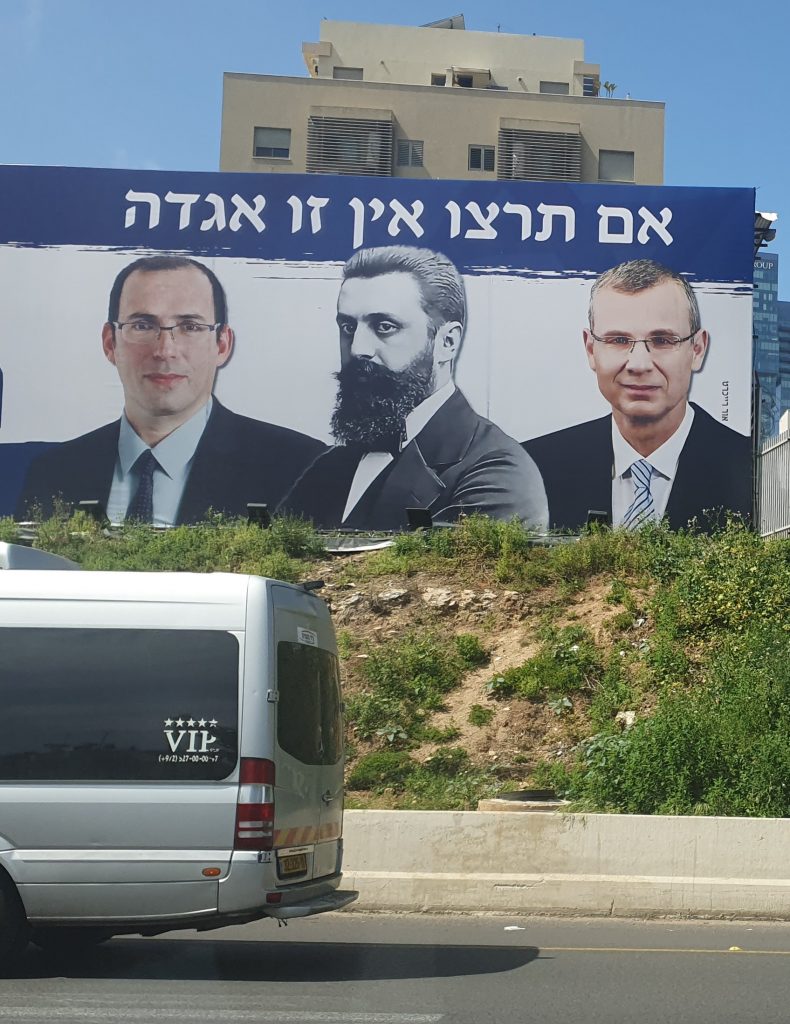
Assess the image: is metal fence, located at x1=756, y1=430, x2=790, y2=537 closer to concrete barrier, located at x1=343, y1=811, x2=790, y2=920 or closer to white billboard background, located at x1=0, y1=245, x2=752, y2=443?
white billboard background, located at x1=0, y1=245, x2=752, y2=443

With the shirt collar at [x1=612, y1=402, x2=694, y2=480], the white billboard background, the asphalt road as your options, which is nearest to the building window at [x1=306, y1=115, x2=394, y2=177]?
the white billboard background

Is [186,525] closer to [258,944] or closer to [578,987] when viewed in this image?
[258,944]

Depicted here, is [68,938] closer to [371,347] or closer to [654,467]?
[371,347]

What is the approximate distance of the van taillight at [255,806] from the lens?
25.2 feet

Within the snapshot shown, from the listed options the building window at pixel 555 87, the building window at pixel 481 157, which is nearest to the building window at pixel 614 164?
the building window at pixel 481 157

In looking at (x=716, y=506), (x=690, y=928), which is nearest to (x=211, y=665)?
(x=690, y=928)

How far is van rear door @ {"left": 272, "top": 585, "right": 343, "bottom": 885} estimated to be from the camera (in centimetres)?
805

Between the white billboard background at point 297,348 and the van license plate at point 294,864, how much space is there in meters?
17.0

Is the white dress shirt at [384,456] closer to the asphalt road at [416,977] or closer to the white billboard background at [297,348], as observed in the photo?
the white billboard background at [297,348]

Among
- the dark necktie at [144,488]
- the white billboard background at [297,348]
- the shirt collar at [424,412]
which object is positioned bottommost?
the dark necktie at [144,488]

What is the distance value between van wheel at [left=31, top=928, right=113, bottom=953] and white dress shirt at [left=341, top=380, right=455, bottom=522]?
15868mm

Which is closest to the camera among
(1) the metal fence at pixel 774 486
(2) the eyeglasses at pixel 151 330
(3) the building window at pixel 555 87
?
(1) the metal fence at pixel 774 486

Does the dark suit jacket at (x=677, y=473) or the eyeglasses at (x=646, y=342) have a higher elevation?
the eyeglasses at (x=646, y=342)

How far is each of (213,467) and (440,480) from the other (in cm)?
455
